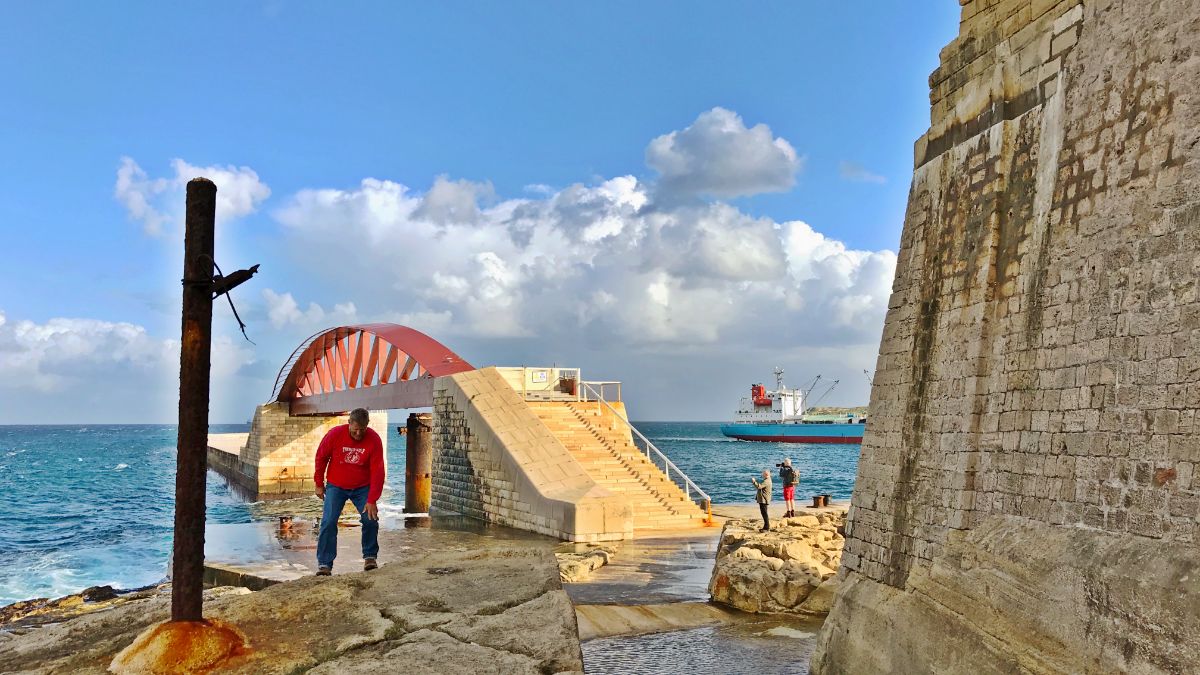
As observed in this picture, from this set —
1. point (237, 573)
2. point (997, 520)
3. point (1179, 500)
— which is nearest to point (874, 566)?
point (997, 520)

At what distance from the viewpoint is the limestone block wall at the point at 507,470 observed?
Answer: 16.8 m

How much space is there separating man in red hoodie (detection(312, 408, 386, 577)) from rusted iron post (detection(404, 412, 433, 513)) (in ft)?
61.0

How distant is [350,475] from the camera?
649cm

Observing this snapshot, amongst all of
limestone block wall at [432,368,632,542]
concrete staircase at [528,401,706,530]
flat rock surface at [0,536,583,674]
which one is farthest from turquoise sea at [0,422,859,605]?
flat rock surface at [0,536,583,674]

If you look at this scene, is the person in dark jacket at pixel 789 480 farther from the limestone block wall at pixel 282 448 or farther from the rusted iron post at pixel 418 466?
the limestone block wall at pixel 282 448

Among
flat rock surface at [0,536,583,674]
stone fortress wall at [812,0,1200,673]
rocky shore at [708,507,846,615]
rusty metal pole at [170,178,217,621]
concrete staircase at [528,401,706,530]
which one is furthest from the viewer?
concrete staircase at [528,401,706,530]

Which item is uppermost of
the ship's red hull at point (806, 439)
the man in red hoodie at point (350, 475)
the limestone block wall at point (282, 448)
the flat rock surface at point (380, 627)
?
the man in red hoodie at point (350, 475)

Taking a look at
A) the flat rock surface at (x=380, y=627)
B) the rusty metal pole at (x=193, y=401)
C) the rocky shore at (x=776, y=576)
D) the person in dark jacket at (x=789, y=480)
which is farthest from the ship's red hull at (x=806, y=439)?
the rusty metal pole at (x=193, y=401)

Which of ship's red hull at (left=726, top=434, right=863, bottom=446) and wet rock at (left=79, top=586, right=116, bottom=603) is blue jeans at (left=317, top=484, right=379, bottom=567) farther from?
ship's red hull at (left=726, top=434, right=863, bottom=446)

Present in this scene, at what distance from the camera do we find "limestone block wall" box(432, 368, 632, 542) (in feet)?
55.2

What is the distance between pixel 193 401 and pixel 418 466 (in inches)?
862

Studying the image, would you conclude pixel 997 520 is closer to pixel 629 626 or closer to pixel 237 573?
pixel 629 626

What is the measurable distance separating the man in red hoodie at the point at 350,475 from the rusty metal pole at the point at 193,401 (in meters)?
2.31

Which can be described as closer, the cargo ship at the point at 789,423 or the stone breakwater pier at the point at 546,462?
the stone breakwater pier at the point at 546,462
